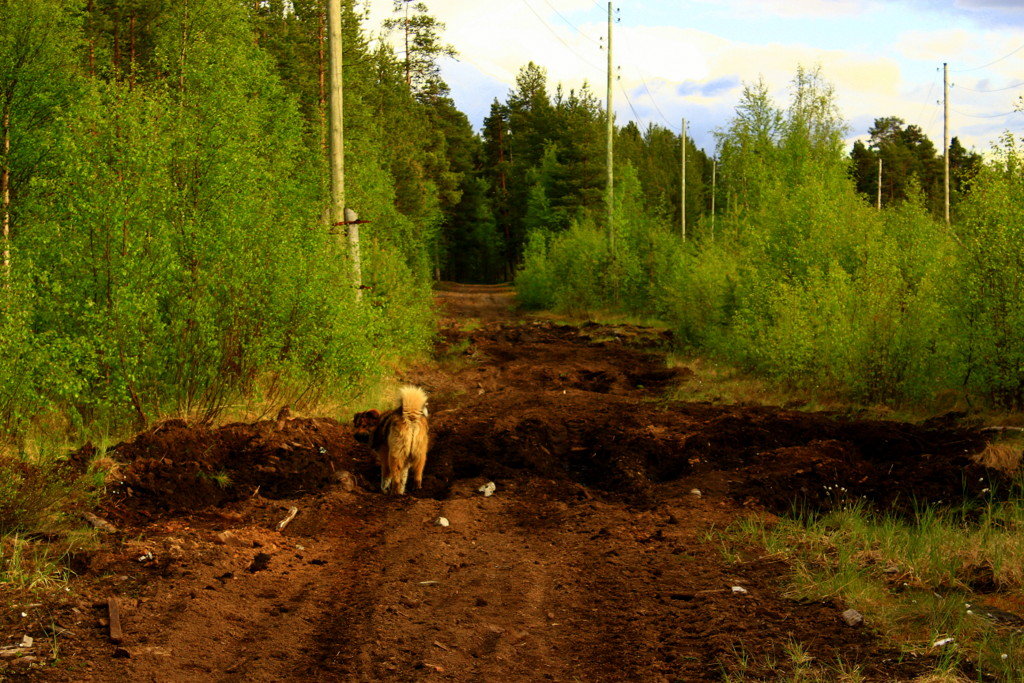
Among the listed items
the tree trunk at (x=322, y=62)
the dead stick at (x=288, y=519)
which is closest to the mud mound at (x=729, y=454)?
the dead stick at (x=288, y=519)

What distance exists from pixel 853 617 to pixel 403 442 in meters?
5.13

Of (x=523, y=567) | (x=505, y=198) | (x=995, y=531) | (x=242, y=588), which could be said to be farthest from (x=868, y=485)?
(x=505, y=198)

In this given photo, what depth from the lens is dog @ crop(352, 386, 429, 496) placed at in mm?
9156

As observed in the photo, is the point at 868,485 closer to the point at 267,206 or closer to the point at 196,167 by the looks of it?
the point at 267,206

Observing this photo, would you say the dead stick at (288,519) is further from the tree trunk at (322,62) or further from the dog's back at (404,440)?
the tree trunk at (322,62)

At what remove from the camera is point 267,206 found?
1240 cm

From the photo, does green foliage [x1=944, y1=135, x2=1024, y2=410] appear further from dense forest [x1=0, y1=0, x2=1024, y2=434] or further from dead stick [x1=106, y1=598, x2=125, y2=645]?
dead stick [x1=106, y1=598, x2=125, y2=645]

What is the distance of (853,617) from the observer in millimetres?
5293

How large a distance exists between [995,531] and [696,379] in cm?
1130

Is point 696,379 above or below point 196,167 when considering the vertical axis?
below

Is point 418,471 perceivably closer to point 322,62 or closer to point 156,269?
point 156,269

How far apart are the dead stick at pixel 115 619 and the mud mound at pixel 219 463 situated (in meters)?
2.58

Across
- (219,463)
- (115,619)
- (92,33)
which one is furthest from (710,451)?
(92,33)

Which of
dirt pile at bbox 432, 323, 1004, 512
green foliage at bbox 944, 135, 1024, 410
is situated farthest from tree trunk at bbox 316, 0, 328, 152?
green foliage at bbox 944, 135, 1024, 410
